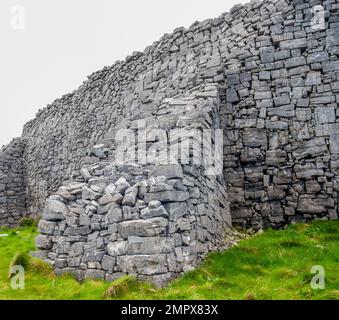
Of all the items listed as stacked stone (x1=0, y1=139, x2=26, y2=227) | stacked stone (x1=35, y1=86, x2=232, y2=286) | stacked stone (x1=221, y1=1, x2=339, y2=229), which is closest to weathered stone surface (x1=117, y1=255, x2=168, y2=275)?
stacked stone (x1=35, y1=86, x2=232, y2=286)

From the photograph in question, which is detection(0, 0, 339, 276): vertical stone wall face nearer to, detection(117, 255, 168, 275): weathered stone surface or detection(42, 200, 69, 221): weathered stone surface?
detection(42, 200, 69, 221): weathered stone surface

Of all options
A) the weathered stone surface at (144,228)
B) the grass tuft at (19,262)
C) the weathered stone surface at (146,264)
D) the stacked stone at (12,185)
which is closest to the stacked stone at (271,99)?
the grass tuft at (19,262)

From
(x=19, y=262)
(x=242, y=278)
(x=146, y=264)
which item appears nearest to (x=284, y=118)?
(x=242, y=278)

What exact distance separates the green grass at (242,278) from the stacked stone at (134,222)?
415mm

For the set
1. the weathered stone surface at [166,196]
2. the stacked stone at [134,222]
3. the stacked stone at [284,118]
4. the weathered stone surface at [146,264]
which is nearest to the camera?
the weathered stone surface at [146,264]

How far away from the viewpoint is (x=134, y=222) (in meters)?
9.95

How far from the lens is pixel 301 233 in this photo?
12711 millimetres

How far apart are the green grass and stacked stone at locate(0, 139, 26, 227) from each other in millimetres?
18584

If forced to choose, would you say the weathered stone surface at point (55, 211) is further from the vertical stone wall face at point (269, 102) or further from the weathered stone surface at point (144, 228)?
the weathered stone surface at point (144, 228)

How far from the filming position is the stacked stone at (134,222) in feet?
31.9

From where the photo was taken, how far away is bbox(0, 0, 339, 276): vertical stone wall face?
45.6 feet
